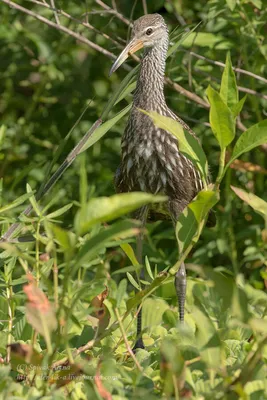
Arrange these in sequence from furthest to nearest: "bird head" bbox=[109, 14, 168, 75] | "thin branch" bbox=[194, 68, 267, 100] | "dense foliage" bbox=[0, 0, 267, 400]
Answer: "thin branch" bbox=[194, 68, 267, 100] → "bird head" bbox=[109, 14, 168, 75] → "dense foliage" bbox=[0, 0, 267, 400]

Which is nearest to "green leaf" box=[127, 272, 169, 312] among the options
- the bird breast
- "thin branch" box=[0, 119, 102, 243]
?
"thin branch" box=[0, 119, 102, 243]

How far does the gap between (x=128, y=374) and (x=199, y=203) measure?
49cm

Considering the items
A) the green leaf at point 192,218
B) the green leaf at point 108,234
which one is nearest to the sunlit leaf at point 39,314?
the green leaf at point 108,234

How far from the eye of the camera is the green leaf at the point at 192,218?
8.24 ft

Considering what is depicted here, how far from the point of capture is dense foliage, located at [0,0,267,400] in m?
2.29

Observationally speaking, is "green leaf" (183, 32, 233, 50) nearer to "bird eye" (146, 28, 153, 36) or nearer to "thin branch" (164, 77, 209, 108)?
"thin branch" (164, 77, 209, 108)

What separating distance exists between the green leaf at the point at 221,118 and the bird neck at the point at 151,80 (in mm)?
1618

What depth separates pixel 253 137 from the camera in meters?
2.48

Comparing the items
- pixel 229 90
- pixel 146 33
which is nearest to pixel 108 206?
pixel 229 90

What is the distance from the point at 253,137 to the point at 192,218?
0.31 m

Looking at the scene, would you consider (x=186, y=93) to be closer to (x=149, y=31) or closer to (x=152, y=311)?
(x=149, y=31)

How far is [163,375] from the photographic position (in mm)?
2346

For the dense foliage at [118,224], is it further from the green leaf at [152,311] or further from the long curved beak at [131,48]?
the long curved beak at [131,48]

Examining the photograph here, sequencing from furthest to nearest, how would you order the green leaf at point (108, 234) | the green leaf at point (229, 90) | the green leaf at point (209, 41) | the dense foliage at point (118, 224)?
the green leaf at point (209, 41) → the green leaf at point (229, 90) → the dense foliage at point (118, 224) → the green leaf at point (108, 234)
